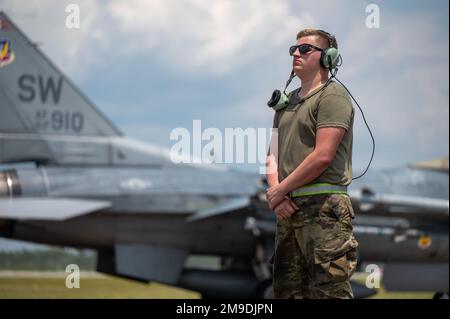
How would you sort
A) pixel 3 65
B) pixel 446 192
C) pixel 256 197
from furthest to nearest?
pixel 446 192
pixel 3 65
pixel 256 197

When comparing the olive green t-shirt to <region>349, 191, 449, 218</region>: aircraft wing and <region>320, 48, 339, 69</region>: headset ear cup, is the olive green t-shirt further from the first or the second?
<region>349, 191, 449, 218</region>: aircraft wing

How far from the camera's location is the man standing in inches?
141

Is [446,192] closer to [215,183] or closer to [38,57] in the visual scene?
[215,183]

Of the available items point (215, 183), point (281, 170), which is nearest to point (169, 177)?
point (215, 183)

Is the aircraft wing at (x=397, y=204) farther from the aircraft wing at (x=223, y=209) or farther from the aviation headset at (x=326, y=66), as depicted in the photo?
the aviation headset at (x=326, y=66)

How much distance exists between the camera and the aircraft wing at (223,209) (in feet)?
43.1

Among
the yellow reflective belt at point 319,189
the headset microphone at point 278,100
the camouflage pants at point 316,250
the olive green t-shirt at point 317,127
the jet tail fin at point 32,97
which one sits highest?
the jet tail fin at point 32,97

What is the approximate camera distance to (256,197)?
12320mm

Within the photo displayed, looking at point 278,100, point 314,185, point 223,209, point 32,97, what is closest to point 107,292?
point 223,209

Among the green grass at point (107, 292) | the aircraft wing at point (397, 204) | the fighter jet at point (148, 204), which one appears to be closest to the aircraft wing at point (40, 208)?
the fighter jet at point (148, 204)

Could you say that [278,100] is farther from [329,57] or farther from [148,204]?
[148,204]

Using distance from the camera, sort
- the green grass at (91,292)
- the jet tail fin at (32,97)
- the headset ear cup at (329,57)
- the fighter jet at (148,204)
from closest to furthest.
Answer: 1. the headset ear cup at (329,57)
2. the fighter jet at (148,204)
3. the jet tail fin at (32,97)
4. the green grass at (91,292)

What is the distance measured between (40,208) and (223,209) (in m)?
3.73
